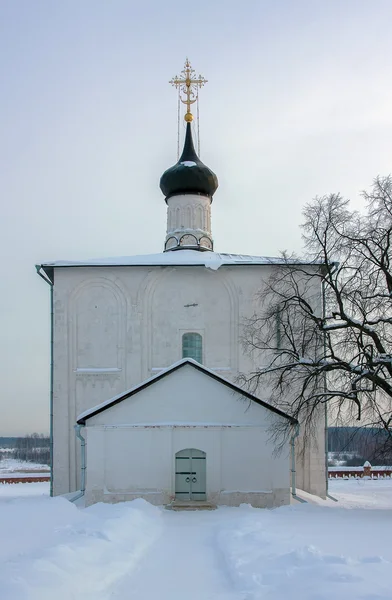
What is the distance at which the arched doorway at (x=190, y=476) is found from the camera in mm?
13375

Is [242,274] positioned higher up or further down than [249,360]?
higher up

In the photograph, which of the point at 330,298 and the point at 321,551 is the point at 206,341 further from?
the point at 321,551

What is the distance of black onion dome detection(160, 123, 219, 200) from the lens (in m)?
21.2

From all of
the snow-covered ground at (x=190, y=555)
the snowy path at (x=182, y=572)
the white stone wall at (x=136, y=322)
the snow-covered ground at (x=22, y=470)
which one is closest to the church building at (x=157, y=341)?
the white stone wall at (x=136, y=322)

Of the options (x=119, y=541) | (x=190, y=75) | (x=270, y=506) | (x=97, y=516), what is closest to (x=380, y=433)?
(x=270, y=506)

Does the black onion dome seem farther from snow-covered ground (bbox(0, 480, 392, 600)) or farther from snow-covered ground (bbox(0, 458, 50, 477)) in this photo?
snow-covered ground (bbox(0, 458, 50, 477))

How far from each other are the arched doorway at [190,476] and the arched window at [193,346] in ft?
15.5

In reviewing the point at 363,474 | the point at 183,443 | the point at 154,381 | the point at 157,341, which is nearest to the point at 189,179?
the point at 157,341

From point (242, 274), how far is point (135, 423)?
20.1 ft

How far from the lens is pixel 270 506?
1330 cm

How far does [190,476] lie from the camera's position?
13.4 metres

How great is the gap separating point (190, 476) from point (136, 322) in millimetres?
5626

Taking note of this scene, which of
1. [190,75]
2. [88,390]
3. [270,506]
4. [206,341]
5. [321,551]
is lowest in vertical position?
[270,506]

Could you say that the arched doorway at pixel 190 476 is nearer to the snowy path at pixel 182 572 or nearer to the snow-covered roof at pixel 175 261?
the snowy path at pixel 182 572
